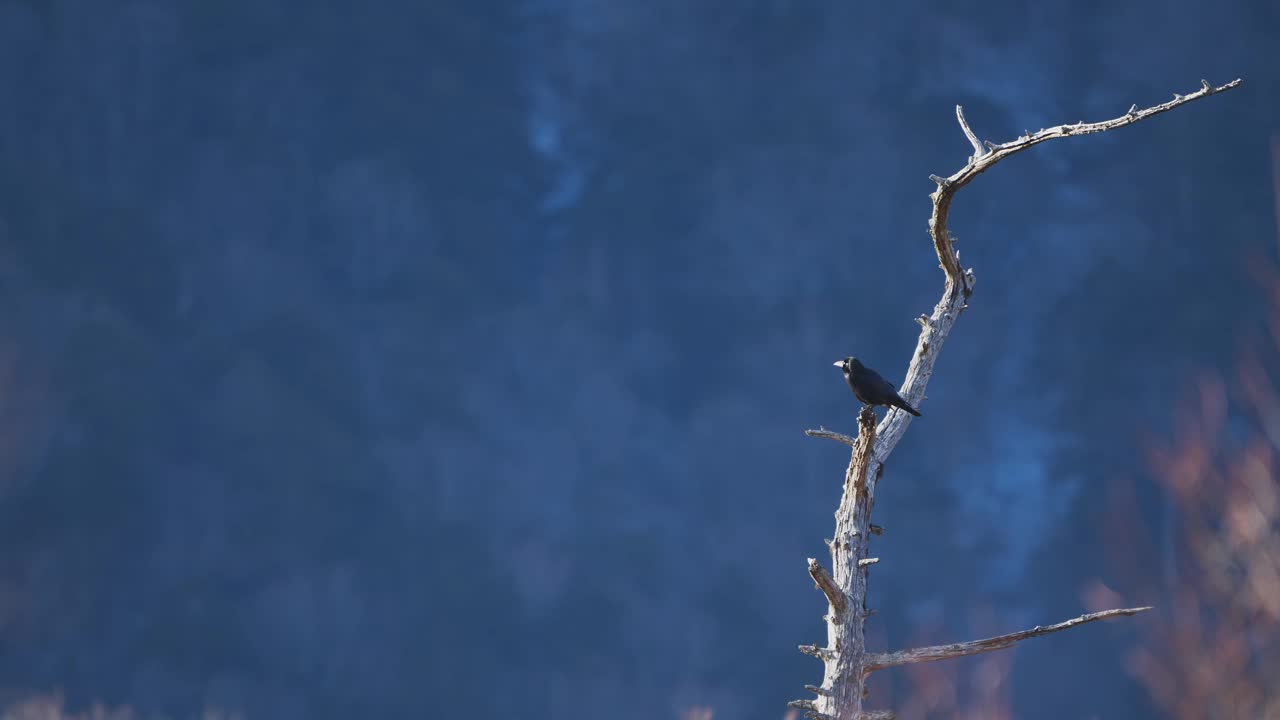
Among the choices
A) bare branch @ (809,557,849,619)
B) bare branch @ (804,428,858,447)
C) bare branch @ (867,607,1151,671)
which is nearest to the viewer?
bare branch @ (809,557,849,619)

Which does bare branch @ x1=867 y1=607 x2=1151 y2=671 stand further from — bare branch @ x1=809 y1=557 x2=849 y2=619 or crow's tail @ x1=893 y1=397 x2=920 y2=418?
crow's tail @ x1=893 y1=397 x2=920 y2=418

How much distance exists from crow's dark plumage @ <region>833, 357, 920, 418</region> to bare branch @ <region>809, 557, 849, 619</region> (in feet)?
2.88

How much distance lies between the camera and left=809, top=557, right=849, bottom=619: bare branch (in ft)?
17.0

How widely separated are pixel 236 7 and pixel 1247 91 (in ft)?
79.5

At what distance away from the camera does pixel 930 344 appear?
6012 mm

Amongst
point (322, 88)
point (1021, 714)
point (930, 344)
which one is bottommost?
point (930, 344)

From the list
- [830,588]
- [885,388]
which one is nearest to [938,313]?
[885,388]

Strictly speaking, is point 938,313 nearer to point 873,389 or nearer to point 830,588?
point 873,389

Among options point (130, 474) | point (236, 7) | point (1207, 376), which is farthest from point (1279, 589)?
point (236, 7)

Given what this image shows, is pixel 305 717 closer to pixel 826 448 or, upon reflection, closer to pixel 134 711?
pixel 134 711

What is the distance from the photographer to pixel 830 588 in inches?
212

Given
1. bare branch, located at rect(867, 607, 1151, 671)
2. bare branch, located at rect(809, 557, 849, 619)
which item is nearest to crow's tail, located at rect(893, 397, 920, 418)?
bare branch, located at rect(809, 557, 849, 619)

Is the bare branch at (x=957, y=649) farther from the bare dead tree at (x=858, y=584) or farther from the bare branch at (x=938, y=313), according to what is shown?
the bare branch at (x=938, y=313)

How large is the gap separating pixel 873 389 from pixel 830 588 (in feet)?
3.69
